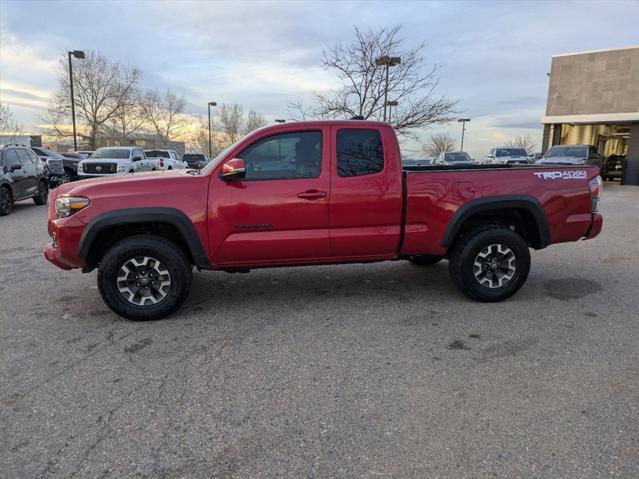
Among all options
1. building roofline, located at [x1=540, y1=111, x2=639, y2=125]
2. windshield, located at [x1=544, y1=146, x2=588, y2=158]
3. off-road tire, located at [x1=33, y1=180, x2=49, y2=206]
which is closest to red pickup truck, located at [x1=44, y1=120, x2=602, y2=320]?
off-road tire, located at [x1=33, y1=180, x2=49, y2=206]

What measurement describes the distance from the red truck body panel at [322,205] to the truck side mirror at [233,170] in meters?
0.06

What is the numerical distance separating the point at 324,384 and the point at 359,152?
95.8 inches

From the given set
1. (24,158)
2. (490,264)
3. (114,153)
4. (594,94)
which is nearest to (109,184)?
(490,264)

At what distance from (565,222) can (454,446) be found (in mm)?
3402

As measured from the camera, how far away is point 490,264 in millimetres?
5031

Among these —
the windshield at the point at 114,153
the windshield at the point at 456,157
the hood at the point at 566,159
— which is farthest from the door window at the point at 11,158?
the windshield at the point at 456,157

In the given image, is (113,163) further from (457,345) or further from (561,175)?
(457,345)

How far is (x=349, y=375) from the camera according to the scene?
11.3 feet

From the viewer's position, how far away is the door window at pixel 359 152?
4.71m

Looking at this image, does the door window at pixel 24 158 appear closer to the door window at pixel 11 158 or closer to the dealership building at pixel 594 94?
the door window at pixel 11 158

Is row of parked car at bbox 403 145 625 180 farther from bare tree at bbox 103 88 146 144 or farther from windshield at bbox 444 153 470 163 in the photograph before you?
bare tree at bbox 103 88 146 144

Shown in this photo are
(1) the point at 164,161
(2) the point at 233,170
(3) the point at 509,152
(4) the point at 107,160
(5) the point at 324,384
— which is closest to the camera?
(5) the point at 324,384

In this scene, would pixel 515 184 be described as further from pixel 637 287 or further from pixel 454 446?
pixel 454 446

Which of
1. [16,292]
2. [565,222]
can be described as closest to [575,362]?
[565,222]
